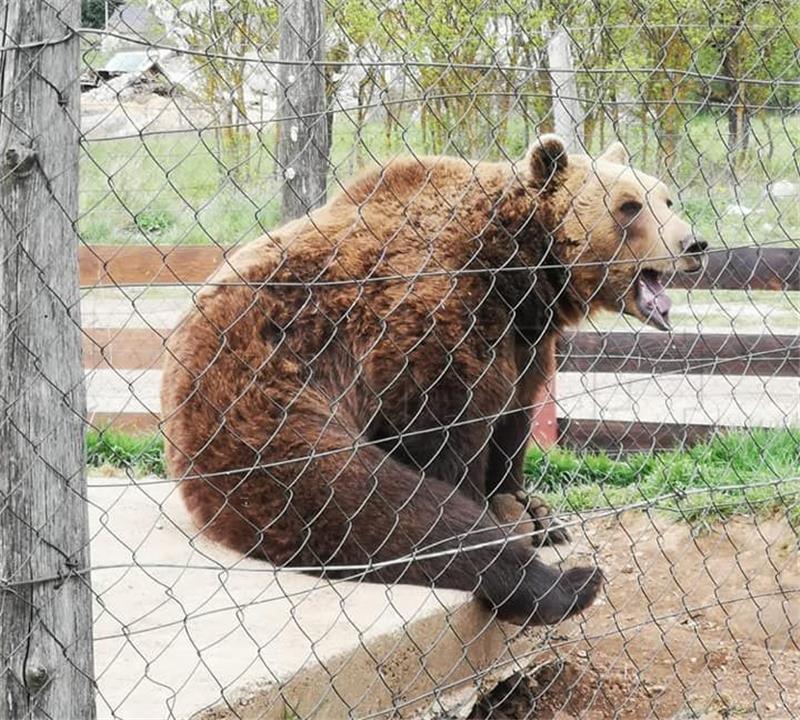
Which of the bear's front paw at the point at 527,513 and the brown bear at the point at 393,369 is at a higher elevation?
the brown bear at the point at 393,369

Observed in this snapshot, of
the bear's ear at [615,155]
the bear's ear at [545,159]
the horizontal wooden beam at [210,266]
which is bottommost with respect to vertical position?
the horizontal wooden beam at [210,266]

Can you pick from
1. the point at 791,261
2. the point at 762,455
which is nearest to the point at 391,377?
the point at 762,455

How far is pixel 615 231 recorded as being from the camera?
18.6 ft

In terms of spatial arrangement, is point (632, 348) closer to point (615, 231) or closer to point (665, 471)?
point (665, 471)

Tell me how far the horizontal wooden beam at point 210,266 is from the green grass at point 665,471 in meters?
1.00

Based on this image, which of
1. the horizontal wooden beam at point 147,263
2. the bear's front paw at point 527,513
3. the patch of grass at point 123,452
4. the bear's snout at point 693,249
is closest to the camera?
the bear's snout at point 693,249

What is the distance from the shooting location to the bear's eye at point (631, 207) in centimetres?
566

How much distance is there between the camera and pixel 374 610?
450 centimetres

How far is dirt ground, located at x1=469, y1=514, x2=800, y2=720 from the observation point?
A: 5.07 meters

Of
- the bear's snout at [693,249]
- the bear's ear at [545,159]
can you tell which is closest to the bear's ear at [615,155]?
the bear's ear at [545,159]

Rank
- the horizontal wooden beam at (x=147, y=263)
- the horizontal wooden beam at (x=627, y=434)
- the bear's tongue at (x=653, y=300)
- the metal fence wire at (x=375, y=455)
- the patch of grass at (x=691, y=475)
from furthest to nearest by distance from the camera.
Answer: the horizontal wooden beam at (x=147, y=263)
the horizontal wooden beam at (x=627, y=434)
the patch of grass at (x=691, y=475)
the bear's tongue at (x=653, y=300)
the metal fence wire at (x=375, y=455)

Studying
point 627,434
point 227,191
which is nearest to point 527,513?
point 627,434

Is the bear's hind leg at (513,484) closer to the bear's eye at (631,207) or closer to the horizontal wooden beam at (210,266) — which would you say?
the bear's eye at (631,207)

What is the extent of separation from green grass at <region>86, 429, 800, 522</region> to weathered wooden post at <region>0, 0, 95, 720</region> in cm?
324
